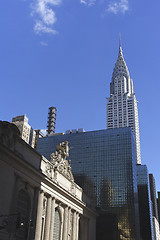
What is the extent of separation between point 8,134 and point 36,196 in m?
11.7

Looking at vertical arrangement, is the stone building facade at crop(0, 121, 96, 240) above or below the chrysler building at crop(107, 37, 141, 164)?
below

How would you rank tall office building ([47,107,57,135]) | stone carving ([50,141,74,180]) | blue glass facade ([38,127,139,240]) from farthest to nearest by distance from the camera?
tall office building ([47,107,57,135]) < blue glass facade ([38,127,139,240]) < stone carving ([50,141,74,180])

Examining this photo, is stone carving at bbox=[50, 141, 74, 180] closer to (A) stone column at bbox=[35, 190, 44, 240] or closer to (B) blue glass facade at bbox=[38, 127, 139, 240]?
(A) stone column at bbox=[35, 190, 44, 240]

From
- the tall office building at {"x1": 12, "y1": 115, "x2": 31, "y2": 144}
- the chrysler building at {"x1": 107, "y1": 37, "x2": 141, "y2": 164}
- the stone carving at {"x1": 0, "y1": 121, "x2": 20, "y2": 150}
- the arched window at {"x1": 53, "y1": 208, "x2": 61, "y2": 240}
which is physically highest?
the chrysler building at {"x1": 107, "y1": 37, "x2": 141, "y2": 164}

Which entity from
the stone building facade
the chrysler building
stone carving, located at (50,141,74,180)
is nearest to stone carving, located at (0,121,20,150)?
the stone building facade

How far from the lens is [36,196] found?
148 ft

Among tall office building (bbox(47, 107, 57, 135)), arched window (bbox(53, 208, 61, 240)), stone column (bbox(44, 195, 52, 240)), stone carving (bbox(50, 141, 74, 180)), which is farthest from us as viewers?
tall office building (bbox(47, 107, 57, 135))

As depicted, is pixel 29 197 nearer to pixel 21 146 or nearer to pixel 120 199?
pixel 21 146

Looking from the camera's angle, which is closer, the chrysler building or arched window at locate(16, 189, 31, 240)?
arched window at locate(16, 189, 31, 240)

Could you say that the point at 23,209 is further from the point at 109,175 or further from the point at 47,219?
the point at 109,175

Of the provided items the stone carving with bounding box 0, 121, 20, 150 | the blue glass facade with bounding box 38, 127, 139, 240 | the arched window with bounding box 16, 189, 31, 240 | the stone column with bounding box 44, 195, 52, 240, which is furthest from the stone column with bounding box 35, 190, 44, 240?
the blue glass facade with bounding box 38, 127, 139, 240

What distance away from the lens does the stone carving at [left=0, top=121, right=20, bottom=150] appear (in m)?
38.5

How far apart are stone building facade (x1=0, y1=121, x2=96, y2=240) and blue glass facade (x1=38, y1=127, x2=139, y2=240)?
13.0m

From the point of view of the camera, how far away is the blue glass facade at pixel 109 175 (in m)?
76.1
